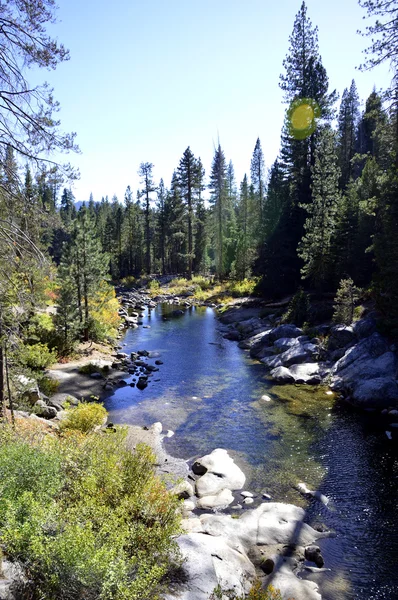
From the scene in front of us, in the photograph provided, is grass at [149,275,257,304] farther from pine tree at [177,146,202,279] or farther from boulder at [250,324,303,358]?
boulder at [250,324,303,358]

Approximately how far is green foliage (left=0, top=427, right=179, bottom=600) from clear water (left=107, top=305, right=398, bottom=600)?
3864mm

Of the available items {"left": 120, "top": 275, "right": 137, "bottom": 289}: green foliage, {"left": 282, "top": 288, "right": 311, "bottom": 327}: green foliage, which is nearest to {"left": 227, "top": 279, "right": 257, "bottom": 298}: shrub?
{"left": 282, "top": 288, "right": 311, "bottom": 327}: green foliage

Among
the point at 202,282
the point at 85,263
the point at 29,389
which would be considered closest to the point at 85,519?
the point at 29,389

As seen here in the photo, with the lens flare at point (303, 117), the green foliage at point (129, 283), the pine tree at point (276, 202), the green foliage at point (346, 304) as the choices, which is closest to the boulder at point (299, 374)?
the green foliage at point (346, 304)

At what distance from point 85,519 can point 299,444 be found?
969 cm

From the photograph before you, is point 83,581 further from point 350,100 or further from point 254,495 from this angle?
point 350,100

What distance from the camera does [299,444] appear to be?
564 inches

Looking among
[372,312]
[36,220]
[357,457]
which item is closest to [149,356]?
[372,312]

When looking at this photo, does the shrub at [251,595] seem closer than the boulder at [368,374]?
Yes

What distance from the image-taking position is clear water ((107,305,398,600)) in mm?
9023

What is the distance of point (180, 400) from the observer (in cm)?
1875

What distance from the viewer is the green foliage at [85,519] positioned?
5000 millimetres

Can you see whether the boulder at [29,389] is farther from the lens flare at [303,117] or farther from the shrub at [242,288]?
the lens flare at [303,117]

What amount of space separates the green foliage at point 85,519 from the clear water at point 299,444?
386cm
